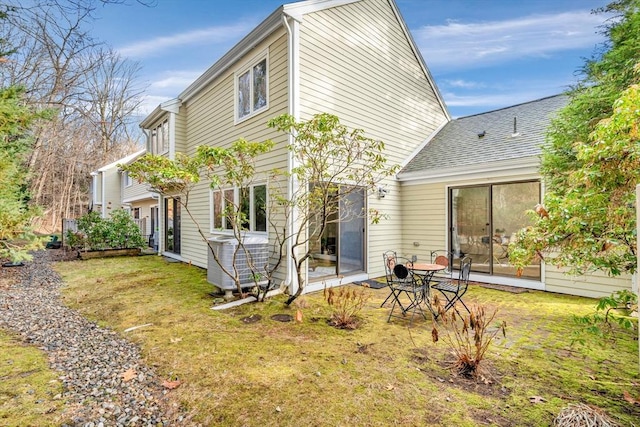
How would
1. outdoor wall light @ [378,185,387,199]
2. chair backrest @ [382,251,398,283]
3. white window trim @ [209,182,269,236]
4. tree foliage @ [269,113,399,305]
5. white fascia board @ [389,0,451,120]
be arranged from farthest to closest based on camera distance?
1. white fascia board @ [389,0,451,120]
2. outdoor wall light @ [378,185,387,199]
3. white window trim @ [209,182,269,236]
4. chair backrest @ [382,251,398,283]
5. tree foliage @ [269,113,399,305]

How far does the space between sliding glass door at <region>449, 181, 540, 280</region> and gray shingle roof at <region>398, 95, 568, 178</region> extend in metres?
0.72

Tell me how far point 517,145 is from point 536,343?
511 cm

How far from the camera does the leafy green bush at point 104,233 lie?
1187 centimetres

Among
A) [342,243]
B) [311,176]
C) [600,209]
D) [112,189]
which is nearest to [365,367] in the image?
[600,209]

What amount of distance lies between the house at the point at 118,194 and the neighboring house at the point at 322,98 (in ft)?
29.4

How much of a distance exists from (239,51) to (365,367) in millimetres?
7264

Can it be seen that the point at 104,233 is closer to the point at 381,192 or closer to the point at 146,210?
the point at 146,210

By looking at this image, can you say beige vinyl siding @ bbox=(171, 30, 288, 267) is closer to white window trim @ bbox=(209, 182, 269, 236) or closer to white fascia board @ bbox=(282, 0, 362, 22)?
white window trim @ bbox=(209, 182, 269, 236)

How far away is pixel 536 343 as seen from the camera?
389 centimetres

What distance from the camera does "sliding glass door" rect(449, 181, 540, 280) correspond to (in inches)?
277

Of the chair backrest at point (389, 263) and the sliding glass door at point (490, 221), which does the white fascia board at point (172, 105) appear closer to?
the chair backrest at point (389, 263)

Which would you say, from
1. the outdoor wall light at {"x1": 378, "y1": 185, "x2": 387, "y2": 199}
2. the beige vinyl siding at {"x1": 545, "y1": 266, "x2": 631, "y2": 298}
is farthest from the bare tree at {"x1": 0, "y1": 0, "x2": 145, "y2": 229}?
the beige vinyl siding at {"x1": 545, "y1": 266, "x2": 631, "y2": 298}

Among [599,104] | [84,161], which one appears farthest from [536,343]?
[84,161]

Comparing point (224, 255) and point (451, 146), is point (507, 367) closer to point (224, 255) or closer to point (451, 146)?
point (224, 255)
